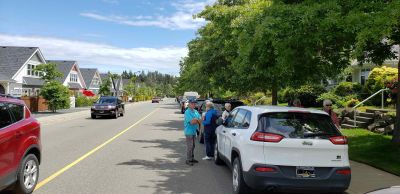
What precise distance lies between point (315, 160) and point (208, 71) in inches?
844

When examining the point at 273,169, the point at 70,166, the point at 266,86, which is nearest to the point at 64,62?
the point at 266,86

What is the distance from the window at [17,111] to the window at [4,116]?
13 centimetres

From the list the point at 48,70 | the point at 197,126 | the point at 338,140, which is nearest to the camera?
the point at 338,140

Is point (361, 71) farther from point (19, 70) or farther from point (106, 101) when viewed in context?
point (19, 70)

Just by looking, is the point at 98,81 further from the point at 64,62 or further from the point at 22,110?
the point at 22,110

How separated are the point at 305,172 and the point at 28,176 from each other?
454 cm

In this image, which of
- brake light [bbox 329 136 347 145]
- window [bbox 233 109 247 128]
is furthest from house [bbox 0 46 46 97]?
brake light [bbox 329 136 347 145]

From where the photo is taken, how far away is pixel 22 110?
750 cm

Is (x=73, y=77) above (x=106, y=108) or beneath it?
above

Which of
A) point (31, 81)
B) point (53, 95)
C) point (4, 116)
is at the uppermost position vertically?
point (31, 81)

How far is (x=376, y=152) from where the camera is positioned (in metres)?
11.8

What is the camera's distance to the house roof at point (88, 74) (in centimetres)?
8895

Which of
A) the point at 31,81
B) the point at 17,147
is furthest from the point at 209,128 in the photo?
the point at 31,81

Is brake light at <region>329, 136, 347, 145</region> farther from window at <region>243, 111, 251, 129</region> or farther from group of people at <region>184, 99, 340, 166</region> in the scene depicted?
group of people at <region>184, 99, 340, 166</region>
